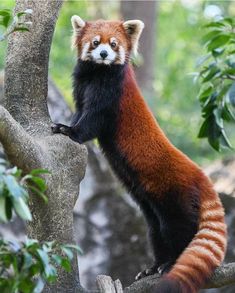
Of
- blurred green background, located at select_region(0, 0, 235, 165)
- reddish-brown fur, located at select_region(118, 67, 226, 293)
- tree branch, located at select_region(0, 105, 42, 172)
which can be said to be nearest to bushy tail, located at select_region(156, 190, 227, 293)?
reddish-brown fur, located at select_region(118, 67, 226, 293)

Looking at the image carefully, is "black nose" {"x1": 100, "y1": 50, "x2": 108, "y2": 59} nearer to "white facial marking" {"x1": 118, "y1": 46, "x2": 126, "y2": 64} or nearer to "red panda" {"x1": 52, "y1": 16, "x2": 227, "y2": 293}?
"red panda" {"x1": 52, "y1": 16, "x2": 227, "y2": 293}

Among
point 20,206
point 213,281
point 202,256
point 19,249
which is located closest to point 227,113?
point 202,256

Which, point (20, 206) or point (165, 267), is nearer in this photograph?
point (20, 206)

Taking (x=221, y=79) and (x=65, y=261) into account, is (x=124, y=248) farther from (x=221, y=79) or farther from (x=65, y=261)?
(x=65, y=261)

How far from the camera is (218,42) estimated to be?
15.3 feet

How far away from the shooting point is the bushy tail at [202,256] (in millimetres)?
3387

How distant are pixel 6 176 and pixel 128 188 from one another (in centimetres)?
213

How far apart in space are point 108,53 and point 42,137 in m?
0.88

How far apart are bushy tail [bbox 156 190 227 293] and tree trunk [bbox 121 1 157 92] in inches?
299

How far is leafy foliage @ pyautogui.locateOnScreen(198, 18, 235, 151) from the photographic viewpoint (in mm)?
4641

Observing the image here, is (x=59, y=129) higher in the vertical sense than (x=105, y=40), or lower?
lower

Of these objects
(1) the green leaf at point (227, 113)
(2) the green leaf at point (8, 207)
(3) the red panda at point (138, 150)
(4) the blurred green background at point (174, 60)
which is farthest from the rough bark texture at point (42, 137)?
(4) the blurred green background at point (174, 60)

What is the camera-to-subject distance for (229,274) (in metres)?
3.44

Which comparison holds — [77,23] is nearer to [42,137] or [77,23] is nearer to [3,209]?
[42,137]
